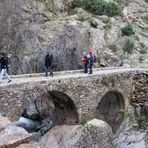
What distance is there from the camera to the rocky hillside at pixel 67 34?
2984cm

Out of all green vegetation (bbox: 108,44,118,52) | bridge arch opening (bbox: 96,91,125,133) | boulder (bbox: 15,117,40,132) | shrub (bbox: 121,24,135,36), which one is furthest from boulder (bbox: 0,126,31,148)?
shrub (bbox: 121,24,135,36)

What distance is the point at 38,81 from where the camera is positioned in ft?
63.4

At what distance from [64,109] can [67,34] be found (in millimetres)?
11310

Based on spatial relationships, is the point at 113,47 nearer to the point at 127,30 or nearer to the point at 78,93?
the point at 127,30

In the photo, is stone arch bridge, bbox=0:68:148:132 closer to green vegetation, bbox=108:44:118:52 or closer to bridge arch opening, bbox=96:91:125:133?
bridge arch opening, bbox=96:91:125:133

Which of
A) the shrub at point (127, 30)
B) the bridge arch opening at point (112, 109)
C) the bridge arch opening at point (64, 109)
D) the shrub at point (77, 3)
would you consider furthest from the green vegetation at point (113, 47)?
the bridge arch opening at point (64, 109)

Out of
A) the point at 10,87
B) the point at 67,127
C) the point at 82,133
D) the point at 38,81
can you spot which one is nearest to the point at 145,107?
the point at 67,127

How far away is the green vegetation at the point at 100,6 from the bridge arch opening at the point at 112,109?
15774mm

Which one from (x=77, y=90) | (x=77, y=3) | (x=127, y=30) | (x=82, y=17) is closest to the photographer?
(x=77, y=90)

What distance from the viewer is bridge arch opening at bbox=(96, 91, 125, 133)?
81.4ft

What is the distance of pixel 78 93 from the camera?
70.4ft

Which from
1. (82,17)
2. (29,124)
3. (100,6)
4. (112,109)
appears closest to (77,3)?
(100,6)

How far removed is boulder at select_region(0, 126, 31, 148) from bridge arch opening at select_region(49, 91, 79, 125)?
35.1ft

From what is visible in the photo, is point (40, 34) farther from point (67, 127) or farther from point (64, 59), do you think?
point (67, 127)
